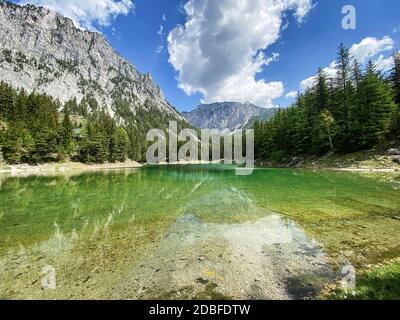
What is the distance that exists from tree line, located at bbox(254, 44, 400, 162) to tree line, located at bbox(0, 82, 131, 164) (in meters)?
63.6

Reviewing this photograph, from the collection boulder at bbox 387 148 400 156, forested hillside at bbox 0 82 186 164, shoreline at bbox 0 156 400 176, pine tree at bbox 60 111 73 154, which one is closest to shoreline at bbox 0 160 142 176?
shoreline at bbox 0 156 400 176

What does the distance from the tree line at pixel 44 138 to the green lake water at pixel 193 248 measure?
2549 inches

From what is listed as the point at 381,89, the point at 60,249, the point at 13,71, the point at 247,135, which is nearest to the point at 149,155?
the point at 247,135

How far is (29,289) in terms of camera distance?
602 cm

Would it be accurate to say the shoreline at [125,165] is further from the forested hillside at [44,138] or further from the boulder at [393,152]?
the boulder at [393,152]

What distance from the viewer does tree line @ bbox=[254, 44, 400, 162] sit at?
43.5m

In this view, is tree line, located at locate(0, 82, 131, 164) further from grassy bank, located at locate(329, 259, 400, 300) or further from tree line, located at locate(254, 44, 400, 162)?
grassy bank, located at locate(329, 259, 400, 300)

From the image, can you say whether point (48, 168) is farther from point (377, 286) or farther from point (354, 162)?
point (377, 286)

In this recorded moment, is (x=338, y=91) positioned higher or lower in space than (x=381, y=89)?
higher

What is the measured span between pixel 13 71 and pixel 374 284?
241357mm

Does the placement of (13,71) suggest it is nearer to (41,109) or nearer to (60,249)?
(41,109)

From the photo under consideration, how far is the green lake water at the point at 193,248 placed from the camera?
239 inches

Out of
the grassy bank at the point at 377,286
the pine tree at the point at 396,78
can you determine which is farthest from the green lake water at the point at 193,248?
the pine tree at the point at 396,78

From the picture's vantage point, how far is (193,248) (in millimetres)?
8969
